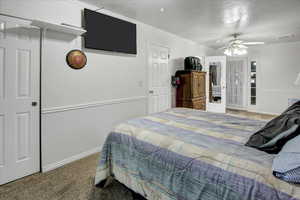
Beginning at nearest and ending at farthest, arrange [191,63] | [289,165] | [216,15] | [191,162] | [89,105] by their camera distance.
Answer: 1. [289,165]
2. [191,162]
3. [89,105]
4. [216,15]
5. [191,63]

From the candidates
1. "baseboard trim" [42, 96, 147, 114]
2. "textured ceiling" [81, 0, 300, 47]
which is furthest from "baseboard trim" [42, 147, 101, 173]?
"textured ceiling" [81, 0, 300, 47]

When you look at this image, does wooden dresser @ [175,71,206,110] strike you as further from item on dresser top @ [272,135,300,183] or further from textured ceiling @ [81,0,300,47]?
item on dresser top @ [272,135,300,183]

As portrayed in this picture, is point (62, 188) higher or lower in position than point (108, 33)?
lower

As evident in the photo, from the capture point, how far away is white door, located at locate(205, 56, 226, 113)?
5.80 metres

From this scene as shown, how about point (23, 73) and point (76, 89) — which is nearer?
Answer: point (23, 73)

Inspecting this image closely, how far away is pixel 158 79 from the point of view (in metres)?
4.30

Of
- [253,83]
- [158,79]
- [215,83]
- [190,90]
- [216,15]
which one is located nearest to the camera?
[216,15]

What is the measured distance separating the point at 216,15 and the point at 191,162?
3030mm

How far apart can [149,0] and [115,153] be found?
2303 millimetres

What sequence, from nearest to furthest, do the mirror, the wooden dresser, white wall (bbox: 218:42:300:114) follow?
the wooden dresser → white wall (bbox: 218:42:300:114) → the mirror

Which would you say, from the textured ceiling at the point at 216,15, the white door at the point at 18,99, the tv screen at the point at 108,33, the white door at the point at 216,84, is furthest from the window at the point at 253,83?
the white door at the point at 18,99

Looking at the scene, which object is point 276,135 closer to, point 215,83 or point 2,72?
point 2,72

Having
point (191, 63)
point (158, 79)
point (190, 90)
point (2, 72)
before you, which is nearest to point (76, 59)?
point (2, 72)

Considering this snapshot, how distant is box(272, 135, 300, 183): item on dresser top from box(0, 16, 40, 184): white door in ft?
8.66
